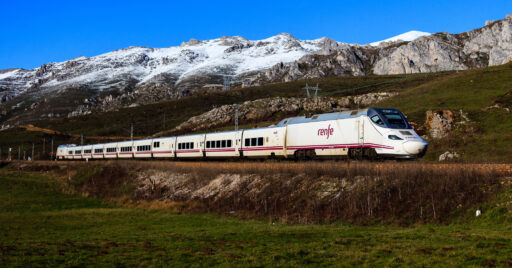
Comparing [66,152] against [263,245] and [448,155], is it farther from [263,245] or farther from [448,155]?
[263,245]

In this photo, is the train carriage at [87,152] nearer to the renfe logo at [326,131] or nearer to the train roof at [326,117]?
the train roof at [326,117]

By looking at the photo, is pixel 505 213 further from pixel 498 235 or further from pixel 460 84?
pixel 460 84

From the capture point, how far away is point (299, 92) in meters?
190

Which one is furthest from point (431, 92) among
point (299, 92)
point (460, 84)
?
point (299, 92)

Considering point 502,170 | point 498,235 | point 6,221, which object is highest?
point 502,170

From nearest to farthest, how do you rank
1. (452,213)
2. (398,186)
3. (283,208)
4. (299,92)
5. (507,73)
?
1. (452,213)
2. (398,186)
3. (283,208)
4. (507,73)
5. (299,92)

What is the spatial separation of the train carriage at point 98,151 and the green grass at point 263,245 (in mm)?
58057

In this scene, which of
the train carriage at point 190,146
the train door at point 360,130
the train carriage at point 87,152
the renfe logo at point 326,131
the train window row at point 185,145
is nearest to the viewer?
the train door at point 360,130

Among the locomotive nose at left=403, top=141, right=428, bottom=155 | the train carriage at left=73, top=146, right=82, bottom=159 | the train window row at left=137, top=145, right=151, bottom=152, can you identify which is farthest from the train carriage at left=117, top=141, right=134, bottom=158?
the locomotive nose at left=403, top=141, right=428, bottom=155

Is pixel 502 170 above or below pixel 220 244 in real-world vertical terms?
above

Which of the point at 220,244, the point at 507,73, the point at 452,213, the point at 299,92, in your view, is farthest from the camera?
the point at 299,92

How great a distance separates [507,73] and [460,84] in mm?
7824

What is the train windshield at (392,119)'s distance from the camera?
93.6ft

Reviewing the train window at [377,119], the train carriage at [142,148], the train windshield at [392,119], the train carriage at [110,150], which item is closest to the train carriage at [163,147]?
the train carriage at [142,148]
